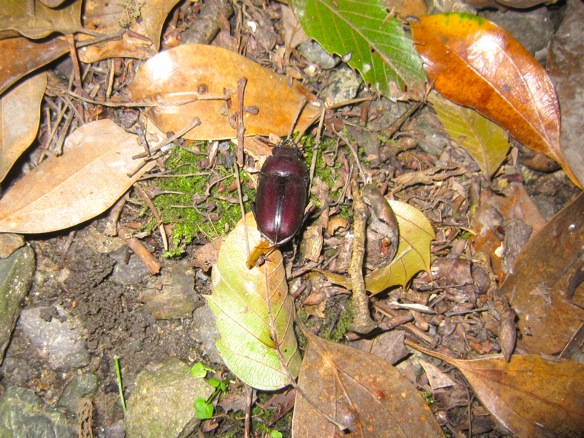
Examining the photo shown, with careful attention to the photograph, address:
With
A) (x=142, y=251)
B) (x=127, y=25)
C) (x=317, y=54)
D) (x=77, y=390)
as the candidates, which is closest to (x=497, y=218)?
(x=317, y=54)

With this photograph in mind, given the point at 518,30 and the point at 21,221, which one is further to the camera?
the point at 518,30

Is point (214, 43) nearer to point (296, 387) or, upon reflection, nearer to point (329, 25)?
point (329, 25)

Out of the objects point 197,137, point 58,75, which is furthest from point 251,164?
point 58,75

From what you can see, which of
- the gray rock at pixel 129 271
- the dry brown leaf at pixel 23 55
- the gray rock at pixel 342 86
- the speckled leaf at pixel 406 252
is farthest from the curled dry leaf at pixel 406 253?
the dry brown leaf at pixel 23 55

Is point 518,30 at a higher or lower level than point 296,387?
higher

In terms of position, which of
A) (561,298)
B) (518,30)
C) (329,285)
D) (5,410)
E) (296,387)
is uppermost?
(518,30)

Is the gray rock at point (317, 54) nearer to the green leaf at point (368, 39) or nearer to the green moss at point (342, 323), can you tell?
the green leaf at point (368, 39)

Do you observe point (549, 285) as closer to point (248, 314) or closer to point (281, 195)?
point (281, 195)
